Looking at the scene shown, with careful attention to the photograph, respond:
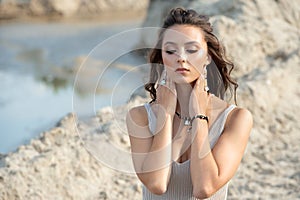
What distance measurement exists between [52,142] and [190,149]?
3.29 meters

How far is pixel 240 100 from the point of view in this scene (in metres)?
6.71

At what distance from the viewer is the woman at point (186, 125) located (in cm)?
257

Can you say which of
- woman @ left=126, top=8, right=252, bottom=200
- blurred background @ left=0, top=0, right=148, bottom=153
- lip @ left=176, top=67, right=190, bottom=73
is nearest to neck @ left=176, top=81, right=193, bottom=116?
woman @ left=126, top=8, right=252, bottom=200

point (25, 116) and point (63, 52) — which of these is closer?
point (25, 116)

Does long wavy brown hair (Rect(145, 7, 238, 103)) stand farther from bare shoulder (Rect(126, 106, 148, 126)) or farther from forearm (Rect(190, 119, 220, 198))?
forearm (Rect(190, 119, 220, 198))

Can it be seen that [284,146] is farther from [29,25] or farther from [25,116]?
Result: [29,25]

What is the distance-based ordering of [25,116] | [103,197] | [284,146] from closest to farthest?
[103,197] < [284,146] < [25,116]

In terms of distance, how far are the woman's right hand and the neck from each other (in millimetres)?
34

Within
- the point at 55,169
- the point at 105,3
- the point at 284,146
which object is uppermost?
the point at 55,169

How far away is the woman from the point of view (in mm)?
2574

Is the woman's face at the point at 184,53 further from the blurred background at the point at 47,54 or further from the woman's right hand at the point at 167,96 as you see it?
the blurred background at the point at 47,54

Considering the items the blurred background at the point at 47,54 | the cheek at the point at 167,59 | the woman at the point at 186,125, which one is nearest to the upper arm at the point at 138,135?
the woman at the point at 186,125

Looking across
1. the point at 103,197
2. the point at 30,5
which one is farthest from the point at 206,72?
the point at 30,5

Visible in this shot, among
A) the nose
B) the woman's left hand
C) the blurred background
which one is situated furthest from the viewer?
the blurred background
